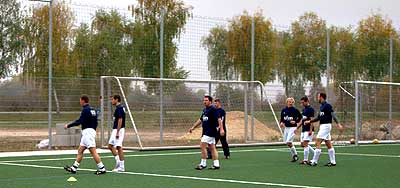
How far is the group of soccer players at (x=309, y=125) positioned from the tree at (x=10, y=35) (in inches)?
381

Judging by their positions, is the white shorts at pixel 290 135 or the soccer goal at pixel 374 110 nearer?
the white shorts at pixel 290 135

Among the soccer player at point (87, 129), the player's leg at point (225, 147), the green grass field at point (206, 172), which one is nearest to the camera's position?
the green grass field at point (206, 172)

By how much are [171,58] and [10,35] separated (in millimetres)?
6106

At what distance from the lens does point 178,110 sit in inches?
1179

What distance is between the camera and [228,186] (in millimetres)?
15445

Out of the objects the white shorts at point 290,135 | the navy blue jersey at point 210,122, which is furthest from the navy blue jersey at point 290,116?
the navy blue jersey at point 210,122

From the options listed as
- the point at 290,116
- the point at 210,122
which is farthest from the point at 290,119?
the point at 210,122

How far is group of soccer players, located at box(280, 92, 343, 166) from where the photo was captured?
829 inches

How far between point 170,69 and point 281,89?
583 cm

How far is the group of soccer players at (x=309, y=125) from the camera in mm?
21062

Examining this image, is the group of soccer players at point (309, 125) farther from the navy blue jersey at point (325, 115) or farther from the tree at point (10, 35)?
the tree at point (10, 35)

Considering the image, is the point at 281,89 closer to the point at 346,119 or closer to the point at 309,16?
the point at 346,119

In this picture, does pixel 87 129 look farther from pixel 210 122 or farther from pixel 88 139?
pixel 210 122

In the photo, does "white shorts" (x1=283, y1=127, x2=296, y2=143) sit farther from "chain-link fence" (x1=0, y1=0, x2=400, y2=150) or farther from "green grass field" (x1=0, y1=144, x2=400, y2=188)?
"chain-link fence" (x1=0, y1=0, x2=400, y2=150)
